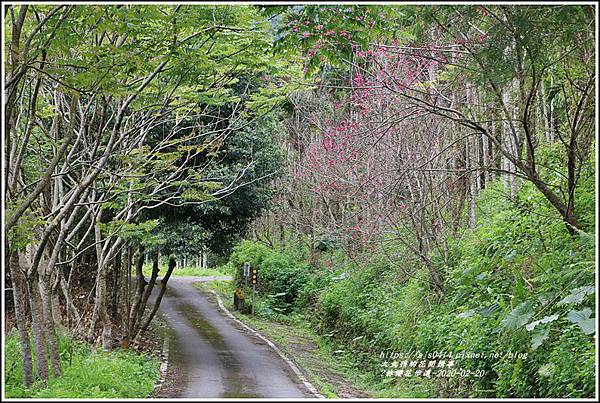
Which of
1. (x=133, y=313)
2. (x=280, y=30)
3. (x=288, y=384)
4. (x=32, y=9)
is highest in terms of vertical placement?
(x=32, y=9)

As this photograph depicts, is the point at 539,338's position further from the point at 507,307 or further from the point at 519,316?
the point at 507,307

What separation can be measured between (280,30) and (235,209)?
10746 millimetres

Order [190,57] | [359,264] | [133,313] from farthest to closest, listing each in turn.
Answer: [359,264] → [133,313] → [190,57]

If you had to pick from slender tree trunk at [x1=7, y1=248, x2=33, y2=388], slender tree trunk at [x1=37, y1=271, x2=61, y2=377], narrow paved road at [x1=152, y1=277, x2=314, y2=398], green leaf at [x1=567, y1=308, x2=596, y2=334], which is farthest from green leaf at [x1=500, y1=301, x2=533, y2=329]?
slender tree trunk at [x1=37, y1=271, x2=61, y2=377]

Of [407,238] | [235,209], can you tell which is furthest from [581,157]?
[235,209]

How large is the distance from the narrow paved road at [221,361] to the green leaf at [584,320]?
17.6 ft

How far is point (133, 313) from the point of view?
16031 mm

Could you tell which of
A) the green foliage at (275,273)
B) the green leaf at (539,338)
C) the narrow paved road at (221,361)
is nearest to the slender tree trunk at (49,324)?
the narrow paved road at (221,361)

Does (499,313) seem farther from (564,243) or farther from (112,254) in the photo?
(112,254)

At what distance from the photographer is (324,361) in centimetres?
1600

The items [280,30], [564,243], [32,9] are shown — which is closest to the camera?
[280,30]
